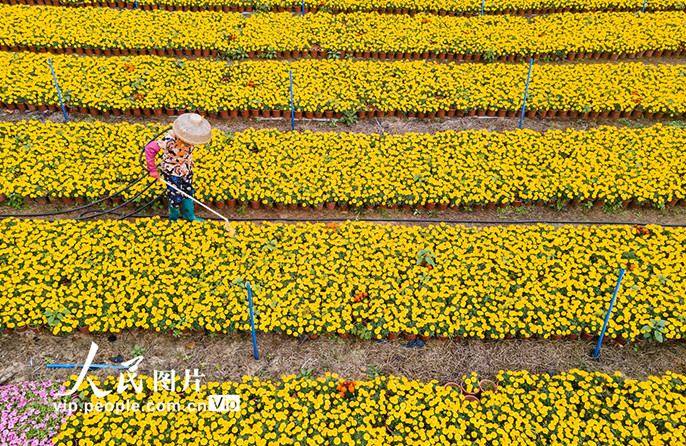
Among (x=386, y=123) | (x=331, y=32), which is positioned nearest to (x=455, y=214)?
(x=386, y=123)

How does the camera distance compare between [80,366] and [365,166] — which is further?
[365,166]

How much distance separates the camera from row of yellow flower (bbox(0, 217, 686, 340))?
5.25 meters

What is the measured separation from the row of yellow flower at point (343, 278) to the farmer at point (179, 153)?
1.18 feet

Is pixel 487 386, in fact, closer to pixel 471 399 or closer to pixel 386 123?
pixel 471 399

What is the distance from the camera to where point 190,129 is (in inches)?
214

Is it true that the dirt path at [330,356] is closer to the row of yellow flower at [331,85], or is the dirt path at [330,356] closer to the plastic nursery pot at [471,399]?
the plastic nursery pot at [471,399]

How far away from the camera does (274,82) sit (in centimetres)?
902

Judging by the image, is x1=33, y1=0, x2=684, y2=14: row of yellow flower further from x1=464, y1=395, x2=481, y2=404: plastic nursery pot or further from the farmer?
x1=464, y1=395, x2=481, y2=404: plastic nursery pot

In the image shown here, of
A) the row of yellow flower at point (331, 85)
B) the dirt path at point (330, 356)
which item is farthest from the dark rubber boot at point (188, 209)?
the row of yellow flower at point (331, 85)

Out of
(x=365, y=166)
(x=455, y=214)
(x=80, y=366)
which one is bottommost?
(x=80, y=366)

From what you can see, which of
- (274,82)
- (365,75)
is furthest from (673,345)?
(274,82)

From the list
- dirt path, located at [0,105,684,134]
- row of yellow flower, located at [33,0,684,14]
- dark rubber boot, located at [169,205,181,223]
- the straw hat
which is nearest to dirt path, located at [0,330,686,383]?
dark rubber boot, located at [169,205,181,223]

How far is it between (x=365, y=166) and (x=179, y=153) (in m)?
2.94

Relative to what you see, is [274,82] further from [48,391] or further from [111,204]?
[48,391]
